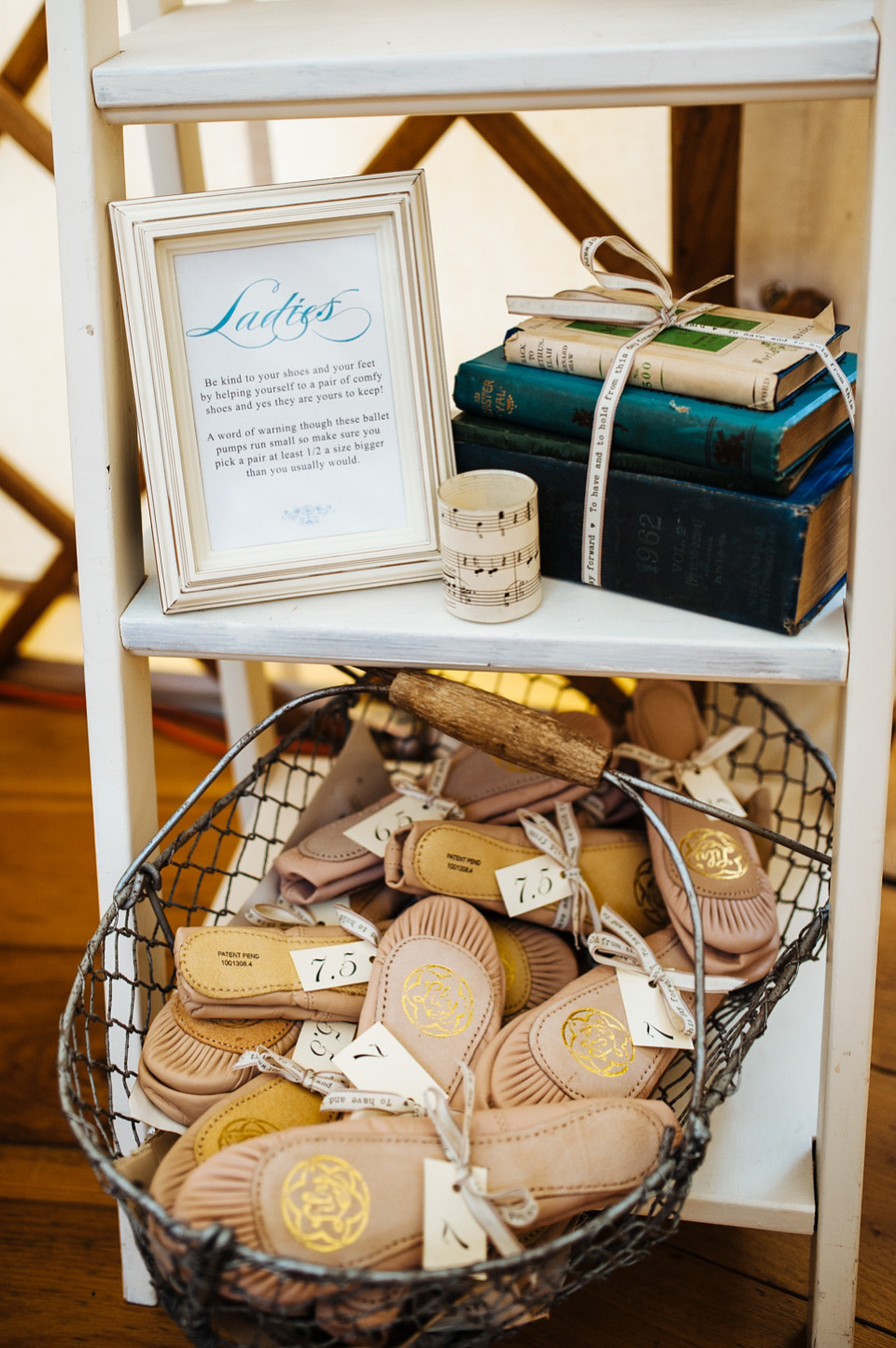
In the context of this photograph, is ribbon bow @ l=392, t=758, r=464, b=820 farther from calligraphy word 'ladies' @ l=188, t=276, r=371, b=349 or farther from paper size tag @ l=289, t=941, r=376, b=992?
calligraphy word 'ladies' @ l=188, t=276, r=371, b=349

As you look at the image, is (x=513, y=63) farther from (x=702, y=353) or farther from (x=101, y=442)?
(x=101, y=442)

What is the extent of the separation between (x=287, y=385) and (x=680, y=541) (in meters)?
0.21

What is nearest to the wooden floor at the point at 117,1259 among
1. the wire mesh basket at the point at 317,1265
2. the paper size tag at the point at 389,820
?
the wire mesh basket at the point at 317,1265

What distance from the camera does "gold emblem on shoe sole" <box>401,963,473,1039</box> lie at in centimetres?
58

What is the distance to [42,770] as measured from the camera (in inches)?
48.0

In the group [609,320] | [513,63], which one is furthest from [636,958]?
[513,63]

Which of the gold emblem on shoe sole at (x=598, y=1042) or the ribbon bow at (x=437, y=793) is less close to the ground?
the ribbon bow at (x=437, y=793)

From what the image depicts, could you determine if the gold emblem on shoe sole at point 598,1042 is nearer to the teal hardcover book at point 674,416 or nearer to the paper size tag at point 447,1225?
the paper size tag at point 447,1225

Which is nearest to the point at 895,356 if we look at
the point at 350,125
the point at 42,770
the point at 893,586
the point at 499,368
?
the point at 893,586

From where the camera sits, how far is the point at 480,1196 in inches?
18.6

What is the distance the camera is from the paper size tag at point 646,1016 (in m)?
0.58

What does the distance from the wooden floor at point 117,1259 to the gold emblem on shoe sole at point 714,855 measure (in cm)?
24

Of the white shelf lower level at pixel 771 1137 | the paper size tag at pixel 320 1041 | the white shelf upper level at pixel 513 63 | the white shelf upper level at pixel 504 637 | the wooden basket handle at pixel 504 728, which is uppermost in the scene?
the white shelf upper level at pixel 513 63

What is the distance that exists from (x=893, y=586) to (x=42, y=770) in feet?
3.16
